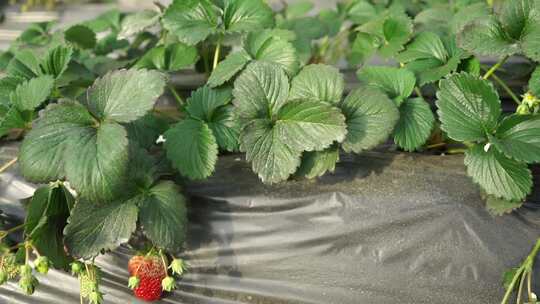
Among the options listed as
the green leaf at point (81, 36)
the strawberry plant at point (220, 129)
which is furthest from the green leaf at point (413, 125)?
the green leaf at point (81, 36)

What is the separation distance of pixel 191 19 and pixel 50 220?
47 centimetres

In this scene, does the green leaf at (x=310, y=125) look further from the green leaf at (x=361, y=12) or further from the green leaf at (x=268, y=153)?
the green leaf at (x=361, y=12)

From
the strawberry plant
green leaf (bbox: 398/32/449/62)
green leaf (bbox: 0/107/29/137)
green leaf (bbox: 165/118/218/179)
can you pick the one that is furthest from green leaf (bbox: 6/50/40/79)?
green leaf (bbox: 398/32/449/62)

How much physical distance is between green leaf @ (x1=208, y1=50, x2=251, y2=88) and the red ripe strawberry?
12.6 inches

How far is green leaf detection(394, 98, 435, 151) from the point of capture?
2.88ft

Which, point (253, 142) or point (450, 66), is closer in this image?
point (253, 142)

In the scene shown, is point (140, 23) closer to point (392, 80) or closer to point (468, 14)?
point (392, 80)

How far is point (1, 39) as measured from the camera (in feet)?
7.16

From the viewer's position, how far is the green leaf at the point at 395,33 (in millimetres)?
1037

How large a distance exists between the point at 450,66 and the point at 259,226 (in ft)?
1.49

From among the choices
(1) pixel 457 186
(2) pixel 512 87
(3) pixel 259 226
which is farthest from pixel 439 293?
(2) pixel 512 87

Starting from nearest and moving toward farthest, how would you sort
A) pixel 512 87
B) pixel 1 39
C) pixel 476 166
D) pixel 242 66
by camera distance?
pixel 476 166 < pixel 242 66 < pixel 512 87 < pixel 1 39

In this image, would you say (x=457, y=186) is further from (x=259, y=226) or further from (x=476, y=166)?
(x=259, y=226)

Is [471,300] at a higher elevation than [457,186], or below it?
below
